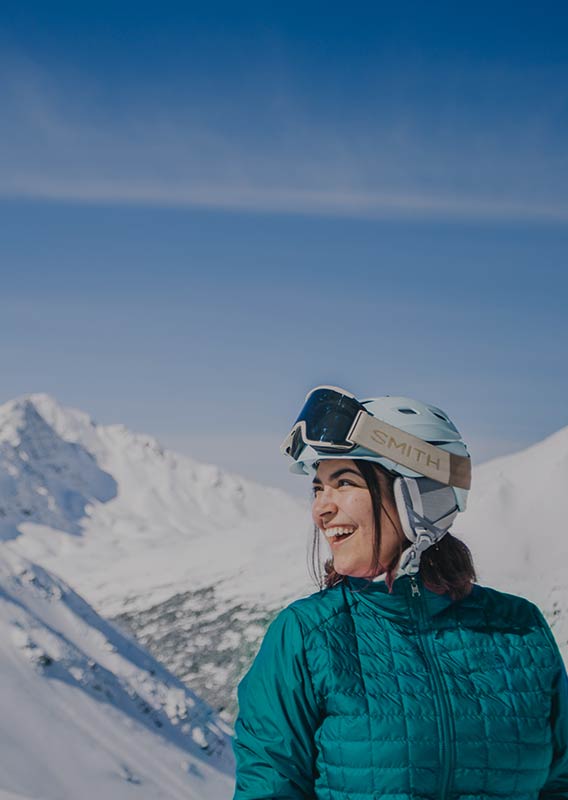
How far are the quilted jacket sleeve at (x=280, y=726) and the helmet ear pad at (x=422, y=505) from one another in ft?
1.48

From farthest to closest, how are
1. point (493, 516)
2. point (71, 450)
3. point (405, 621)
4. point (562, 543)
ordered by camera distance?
point (71, 450) < point (493, 516) < point (562, 543) < point (405, 621)

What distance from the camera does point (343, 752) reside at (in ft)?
7.95

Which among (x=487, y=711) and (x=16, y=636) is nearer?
(x=487, y=711)

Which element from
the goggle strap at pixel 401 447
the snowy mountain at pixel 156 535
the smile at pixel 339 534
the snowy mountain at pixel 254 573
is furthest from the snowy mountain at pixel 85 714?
the goggle strap at pixel 401 447

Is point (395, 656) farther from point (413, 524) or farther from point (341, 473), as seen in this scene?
point (341, 473)

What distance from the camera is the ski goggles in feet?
8.77

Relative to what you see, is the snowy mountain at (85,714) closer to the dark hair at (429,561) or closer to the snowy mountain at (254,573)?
the snowy mountain at (254,573)

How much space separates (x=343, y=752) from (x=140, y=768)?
9.48 m

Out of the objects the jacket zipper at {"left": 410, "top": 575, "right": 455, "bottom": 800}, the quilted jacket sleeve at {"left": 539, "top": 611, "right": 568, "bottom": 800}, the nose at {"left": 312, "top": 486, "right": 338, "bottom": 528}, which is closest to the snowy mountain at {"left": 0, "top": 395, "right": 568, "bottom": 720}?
the nose at {"left": 312, "top": 486, "right": 338, "bottom": 528}

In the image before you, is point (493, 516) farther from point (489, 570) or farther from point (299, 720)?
point (299, 720)

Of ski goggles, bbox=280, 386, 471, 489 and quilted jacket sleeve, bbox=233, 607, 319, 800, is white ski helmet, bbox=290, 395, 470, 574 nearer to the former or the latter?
ski goggles, bbox=280, 386, 471, 489

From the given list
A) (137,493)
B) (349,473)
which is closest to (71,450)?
(137,493)

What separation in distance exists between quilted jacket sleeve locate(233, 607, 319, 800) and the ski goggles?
1.78 ft

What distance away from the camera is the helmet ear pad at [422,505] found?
2676mm
